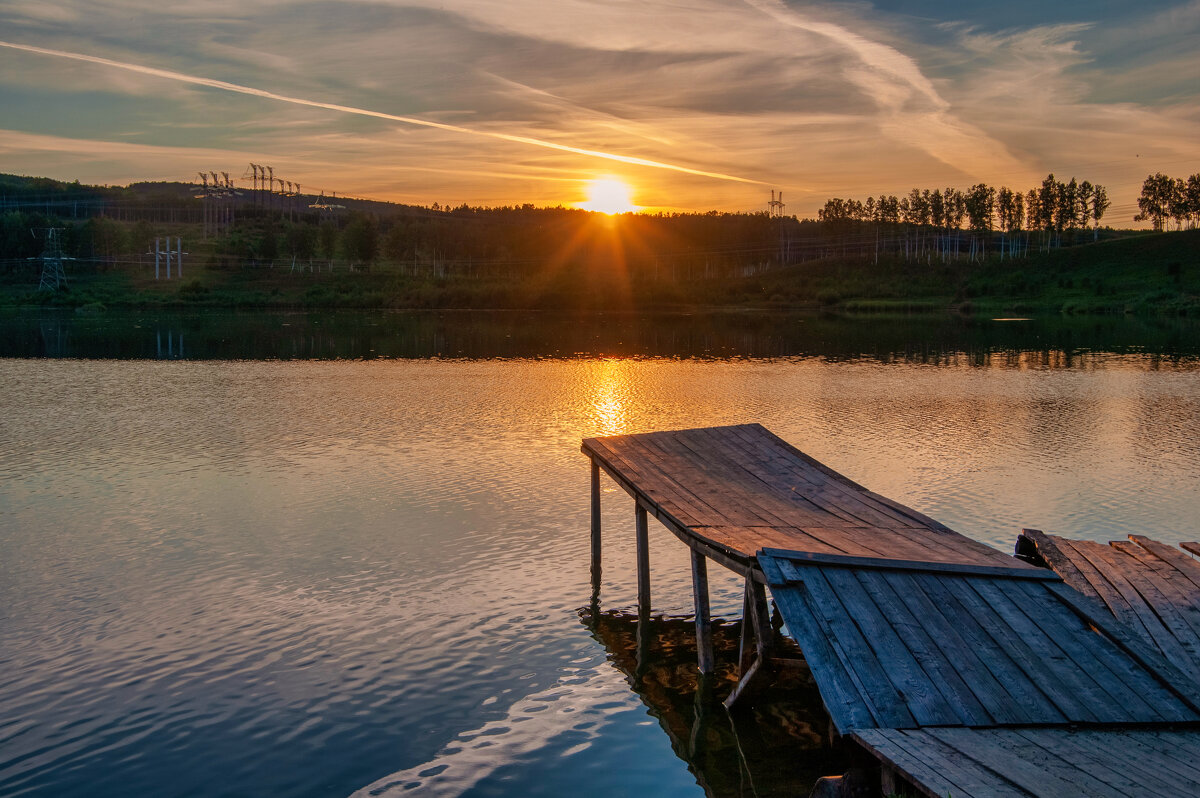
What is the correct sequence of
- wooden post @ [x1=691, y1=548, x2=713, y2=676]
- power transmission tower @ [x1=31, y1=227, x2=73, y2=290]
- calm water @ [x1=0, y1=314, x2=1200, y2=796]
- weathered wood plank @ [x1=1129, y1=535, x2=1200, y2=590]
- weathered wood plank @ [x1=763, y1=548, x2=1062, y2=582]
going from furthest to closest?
power transmission tower @ [x1=31, y1=227, x2=73, y2=290]
wooden post @ [x1=691, y1=548, x2=713, y2=676]
weathered wood plank @ [x1=1129, y1=535, x2=1200, y2=590]
calm water @ [x1=0, y1=314, x2=1200, y2=796]
weathered wood plank @ [x1=763, y1=548, x2=1062, y2=582]

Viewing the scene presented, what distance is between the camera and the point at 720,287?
154000 millimetres

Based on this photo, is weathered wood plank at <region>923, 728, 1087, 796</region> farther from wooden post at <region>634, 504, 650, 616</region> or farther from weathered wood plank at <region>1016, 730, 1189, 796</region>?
wooden post at <region>634, 504, 650, 616</region>

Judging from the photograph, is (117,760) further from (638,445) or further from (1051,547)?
(1051,547)

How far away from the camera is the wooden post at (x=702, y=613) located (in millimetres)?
13625

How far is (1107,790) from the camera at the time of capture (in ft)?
24.3

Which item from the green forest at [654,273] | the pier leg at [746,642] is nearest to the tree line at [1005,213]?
the green forest at [654,273]

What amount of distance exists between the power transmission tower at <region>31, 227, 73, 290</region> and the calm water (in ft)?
349

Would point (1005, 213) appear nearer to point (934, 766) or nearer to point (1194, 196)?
point (1194, 196)

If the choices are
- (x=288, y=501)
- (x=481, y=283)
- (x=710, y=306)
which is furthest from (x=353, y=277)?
(x=288, y=501)

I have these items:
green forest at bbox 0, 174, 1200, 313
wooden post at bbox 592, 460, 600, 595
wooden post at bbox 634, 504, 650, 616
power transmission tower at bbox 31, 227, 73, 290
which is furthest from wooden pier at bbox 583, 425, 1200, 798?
power transmission tower at bbox 31, 227, 73, 290

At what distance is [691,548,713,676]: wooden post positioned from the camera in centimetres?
1362

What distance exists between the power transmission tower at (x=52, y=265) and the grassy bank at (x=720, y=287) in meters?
2.14

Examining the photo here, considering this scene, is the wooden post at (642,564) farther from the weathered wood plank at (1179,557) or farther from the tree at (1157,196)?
the tree at (1157,196)

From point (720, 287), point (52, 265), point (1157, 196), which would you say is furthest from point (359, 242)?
point (1157, 196)
